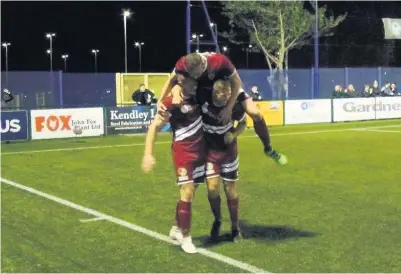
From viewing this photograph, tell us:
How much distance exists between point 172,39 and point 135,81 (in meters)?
62.1

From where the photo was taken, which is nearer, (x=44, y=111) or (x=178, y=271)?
(x=178, y=271)

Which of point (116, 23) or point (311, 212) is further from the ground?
point (116, 23)

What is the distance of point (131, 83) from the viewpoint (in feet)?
92.9

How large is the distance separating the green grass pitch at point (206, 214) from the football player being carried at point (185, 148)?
1.41 ft

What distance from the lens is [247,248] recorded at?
6.68 metres

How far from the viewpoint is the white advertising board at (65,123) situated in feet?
67.8

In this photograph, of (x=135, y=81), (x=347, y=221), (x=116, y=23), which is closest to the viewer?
(x=347, y=221)

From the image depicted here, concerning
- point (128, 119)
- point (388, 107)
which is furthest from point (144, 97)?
point (388, 107)

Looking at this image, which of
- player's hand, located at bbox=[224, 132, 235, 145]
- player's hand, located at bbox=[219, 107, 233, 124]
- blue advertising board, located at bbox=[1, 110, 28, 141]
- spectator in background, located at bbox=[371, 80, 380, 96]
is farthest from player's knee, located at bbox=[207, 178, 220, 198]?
spectator in background, located at bbox=[371, 80, 380, 96]

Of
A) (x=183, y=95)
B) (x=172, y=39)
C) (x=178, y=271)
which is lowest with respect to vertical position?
(x=178, y=271)

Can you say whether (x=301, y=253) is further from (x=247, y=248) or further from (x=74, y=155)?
(x=74, y=155)

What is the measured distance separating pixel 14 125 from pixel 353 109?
14659mm

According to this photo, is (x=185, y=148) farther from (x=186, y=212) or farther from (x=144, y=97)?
(x=144, y=97)

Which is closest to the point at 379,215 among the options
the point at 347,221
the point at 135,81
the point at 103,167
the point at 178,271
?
the point at 347,221
